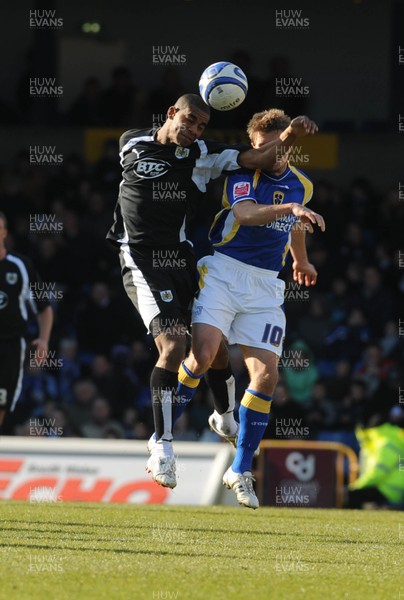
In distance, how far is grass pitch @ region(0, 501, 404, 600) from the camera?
5.41 meters

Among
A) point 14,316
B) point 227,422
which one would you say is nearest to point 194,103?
point 227,422

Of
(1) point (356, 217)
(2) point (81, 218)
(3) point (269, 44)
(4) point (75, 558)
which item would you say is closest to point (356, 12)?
(3) point (269, 44)

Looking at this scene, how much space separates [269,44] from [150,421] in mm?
8212

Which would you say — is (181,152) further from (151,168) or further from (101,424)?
(101,424)

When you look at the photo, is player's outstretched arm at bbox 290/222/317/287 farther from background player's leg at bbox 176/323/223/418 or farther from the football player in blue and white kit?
background player's leg at bbox 176/323/223/418

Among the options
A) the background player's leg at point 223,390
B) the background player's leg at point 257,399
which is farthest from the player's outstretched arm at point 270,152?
the background player's leg at point 223,390

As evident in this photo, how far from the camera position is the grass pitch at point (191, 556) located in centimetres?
541

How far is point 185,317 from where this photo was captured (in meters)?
8.44

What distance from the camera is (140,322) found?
16391mm

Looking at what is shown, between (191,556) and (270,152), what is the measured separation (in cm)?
302

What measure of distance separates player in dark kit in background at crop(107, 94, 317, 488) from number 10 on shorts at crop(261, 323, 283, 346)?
0.56 m

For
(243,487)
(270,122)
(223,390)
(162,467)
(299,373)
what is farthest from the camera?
(299,373)

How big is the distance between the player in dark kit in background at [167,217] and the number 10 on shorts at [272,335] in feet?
1.82

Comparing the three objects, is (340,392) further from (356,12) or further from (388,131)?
(356,12)
